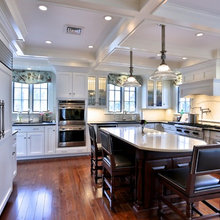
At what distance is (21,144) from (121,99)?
336 centimetres

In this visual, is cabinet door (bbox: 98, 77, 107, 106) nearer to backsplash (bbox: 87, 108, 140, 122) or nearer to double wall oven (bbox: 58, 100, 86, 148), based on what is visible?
backsplash (bbox: 87, 108, 140, 122)

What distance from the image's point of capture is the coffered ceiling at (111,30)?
2.12m

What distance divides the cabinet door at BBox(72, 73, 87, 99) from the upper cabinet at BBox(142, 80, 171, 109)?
2.12 m

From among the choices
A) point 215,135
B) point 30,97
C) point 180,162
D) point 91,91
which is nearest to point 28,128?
point 30,97

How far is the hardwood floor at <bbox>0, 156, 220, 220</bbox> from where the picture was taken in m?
2.22

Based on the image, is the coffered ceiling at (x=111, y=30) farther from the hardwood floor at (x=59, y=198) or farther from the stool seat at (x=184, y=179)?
the hardwood floor at (x=59, y=198)

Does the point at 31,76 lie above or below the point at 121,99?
above

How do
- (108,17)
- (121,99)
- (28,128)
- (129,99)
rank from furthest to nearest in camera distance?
(129,99)
(121,99)
(28,128)
(108,17)

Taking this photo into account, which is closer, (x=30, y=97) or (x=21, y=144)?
(x=21, y=144)

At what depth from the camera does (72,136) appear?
485cm

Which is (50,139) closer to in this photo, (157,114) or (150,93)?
(150,93)

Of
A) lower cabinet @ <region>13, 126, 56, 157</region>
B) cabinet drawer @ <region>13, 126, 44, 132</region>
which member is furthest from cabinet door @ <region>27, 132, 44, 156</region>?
cabinet drawer @ <region>13, 126, 44, 132</region>

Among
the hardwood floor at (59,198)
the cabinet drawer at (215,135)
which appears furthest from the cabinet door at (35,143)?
the cabinet drawer at (215,135)

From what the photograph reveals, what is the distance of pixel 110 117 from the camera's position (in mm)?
5785
